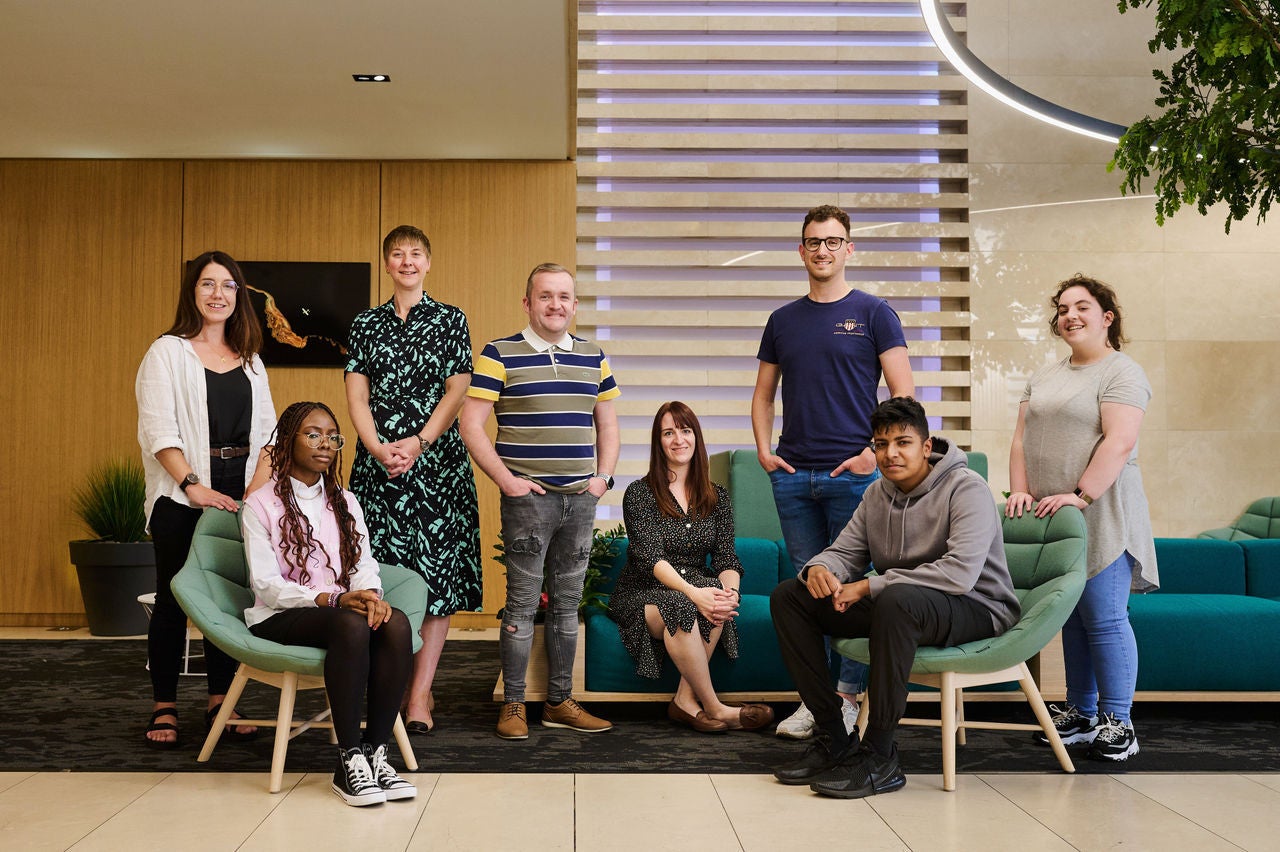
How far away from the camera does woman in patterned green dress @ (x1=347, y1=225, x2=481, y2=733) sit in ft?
12.2

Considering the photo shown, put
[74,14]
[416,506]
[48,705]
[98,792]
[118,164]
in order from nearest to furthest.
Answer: [98,792]
[416,506]
[48,705]
[74,14]
[118,164]

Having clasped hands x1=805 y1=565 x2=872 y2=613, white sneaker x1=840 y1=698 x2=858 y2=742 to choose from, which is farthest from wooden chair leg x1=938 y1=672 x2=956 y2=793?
white sneaker x1=840 y1=698 x2=858 y2=742

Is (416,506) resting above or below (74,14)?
below

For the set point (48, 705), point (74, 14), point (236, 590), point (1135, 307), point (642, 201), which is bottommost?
point (48, 705)

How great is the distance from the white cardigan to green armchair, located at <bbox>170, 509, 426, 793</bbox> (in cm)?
25

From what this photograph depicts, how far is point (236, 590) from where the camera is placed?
11.1ft

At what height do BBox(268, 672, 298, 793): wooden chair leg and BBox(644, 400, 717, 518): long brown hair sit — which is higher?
BBox(644, 400, 717, 518): long brown hair

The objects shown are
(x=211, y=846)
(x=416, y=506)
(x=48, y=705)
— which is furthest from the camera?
(x=48, y=705)

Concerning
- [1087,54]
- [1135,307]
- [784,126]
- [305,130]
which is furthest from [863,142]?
[305,130]

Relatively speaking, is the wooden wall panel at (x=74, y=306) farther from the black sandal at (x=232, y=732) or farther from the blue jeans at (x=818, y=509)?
the blue jeans at (x=818, y=509)

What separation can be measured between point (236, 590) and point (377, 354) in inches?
36.1

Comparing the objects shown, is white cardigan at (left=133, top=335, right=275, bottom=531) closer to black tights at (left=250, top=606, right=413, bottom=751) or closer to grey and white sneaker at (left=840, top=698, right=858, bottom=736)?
black tights at (left=250, top=606, right=413, bottom=751)

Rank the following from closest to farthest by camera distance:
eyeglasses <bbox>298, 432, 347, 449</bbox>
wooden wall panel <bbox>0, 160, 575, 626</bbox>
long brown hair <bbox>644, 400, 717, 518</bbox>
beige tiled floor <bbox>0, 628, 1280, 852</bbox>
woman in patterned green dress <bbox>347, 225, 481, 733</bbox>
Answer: beige tiled floor <bbox>0, 628, 1280, 852</bbox> → eyeglasses <bbox>298, 432, 347, 449</bbox> → woman in patterned green dress <bbox>347, 225, 481, 733</bbox> → long brown hair <bbox>644, 400, 717, 518</bbox> → wooden wall panel <bbox>0, 160, 575, 626</bbox>

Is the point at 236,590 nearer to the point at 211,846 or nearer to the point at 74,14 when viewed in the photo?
the point at 211,846
